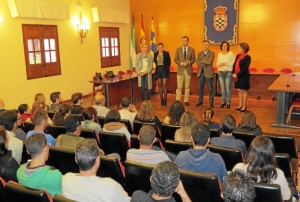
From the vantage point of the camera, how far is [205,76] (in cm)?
771

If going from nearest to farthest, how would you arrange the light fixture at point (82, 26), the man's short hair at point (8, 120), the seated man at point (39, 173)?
the seated man at point (39, 173) → the man's short hair at point (8, 120) → the light fixture at point (82, 26)

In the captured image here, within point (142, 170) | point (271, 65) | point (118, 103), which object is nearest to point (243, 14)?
point (271, 65)

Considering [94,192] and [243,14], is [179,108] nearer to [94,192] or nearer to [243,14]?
[94,192]

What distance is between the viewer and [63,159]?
9.34 feet

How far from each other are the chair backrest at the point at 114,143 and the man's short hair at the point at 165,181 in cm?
163

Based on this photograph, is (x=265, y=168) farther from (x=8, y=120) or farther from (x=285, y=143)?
(x=8, y=120)

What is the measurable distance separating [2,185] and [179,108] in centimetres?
243

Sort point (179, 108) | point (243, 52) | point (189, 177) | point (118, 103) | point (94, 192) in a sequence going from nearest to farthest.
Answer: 1. point (94, 192)
2. point (189, 177)
3. point (179, 108)
4. point (243, 52)
5. point (118, 103)

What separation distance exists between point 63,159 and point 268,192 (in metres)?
1.69

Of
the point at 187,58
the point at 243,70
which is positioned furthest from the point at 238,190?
the point at 187,58

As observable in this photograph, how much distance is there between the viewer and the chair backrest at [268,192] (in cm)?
200

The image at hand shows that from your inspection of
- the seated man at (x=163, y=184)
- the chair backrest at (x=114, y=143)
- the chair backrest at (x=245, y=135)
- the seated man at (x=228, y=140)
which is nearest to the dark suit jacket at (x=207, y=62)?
the chair backrest at (x=245, y=135)

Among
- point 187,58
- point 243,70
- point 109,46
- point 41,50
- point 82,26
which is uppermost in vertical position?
point 82,26

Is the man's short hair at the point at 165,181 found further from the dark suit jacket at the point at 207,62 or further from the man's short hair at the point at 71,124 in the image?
the dark suit jacket at the point at 207,62
